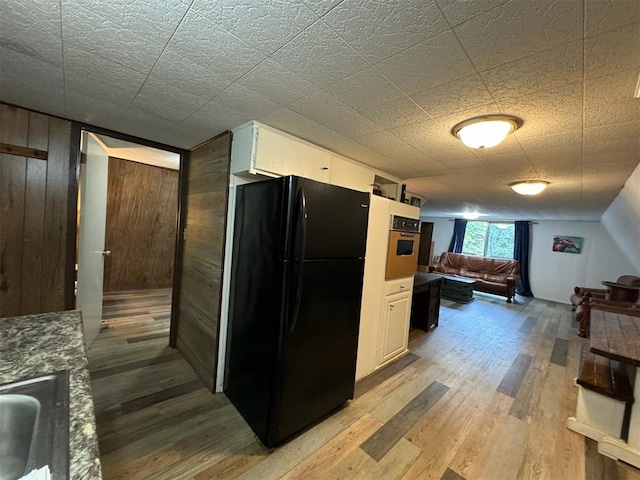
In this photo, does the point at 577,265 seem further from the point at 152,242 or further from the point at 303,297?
the point at 152,242

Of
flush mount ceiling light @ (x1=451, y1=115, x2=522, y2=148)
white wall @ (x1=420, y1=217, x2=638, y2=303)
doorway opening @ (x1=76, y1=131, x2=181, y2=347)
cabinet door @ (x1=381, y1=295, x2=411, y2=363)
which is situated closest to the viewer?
flush mount ceiling light @ (x1=451, y1=115, x2=522, y2=148)

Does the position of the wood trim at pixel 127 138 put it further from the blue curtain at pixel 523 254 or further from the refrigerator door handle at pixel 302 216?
the blue curtain at pixel 523 254

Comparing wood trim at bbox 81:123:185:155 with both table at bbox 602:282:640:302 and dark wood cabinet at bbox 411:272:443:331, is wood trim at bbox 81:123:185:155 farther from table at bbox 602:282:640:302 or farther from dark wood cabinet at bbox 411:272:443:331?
table at bbox 602:282:640:302

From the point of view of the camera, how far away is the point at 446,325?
4418 millimetres

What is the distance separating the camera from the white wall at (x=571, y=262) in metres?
6.31

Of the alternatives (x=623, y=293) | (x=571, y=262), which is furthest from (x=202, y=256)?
(x=571, y=262)

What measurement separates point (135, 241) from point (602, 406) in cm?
660

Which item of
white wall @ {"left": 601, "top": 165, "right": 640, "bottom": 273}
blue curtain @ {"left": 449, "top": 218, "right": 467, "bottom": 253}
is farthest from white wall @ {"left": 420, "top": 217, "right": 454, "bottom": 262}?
white wall @ {"left": 601, "top": 165, "right": 640, "bottom": 273}

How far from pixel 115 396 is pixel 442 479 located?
2469 mm

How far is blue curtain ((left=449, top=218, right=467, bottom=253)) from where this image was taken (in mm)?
8617

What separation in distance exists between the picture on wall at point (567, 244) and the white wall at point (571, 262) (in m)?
0.08

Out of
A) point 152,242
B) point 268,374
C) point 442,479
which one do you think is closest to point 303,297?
point 268,374

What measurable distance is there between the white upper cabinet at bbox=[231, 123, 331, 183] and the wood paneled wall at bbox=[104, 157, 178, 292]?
3397 mm

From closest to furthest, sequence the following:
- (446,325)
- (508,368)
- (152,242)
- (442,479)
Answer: (442,479), (508,368), (446,325), (152,242)
